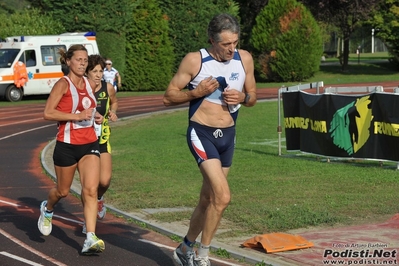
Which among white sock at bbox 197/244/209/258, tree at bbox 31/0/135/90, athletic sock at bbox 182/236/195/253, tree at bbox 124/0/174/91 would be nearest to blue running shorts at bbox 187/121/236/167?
white sock at bbox 197/244/209/258

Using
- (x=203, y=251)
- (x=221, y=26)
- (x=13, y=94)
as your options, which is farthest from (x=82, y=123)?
(x=13, y=94)

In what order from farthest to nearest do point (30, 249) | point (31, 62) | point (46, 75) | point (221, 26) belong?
point (46, 75) < point (31, 62) < point (30, 249) < point (221, 26)

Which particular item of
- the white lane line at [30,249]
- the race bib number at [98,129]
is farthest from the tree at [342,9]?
the white lane line at [30,249]

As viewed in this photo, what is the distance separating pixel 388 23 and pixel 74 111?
52780 millimetres

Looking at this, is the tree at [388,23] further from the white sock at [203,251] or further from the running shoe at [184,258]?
the white sock at [203,251]

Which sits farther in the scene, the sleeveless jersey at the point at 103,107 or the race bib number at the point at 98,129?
the sleeveless jersey at the point at 103,107

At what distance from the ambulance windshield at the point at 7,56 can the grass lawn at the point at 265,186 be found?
699 inches

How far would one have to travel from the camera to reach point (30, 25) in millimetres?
45438

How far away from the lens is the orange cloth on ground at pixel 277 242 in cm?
827

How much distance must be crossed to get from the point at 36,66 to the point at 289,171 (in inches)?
961

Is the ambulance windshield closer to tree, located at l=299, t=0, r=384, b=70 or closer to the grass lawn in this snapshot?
the grass lawn

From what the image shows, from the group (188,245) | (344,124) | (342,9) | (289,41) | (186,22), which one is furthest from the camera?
(342,9)

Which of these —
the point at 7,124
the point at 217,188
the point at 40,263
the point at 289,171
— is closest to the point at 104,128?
the point at 40,263

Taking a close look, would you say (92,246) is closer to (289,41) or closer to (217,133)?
(217,133)
